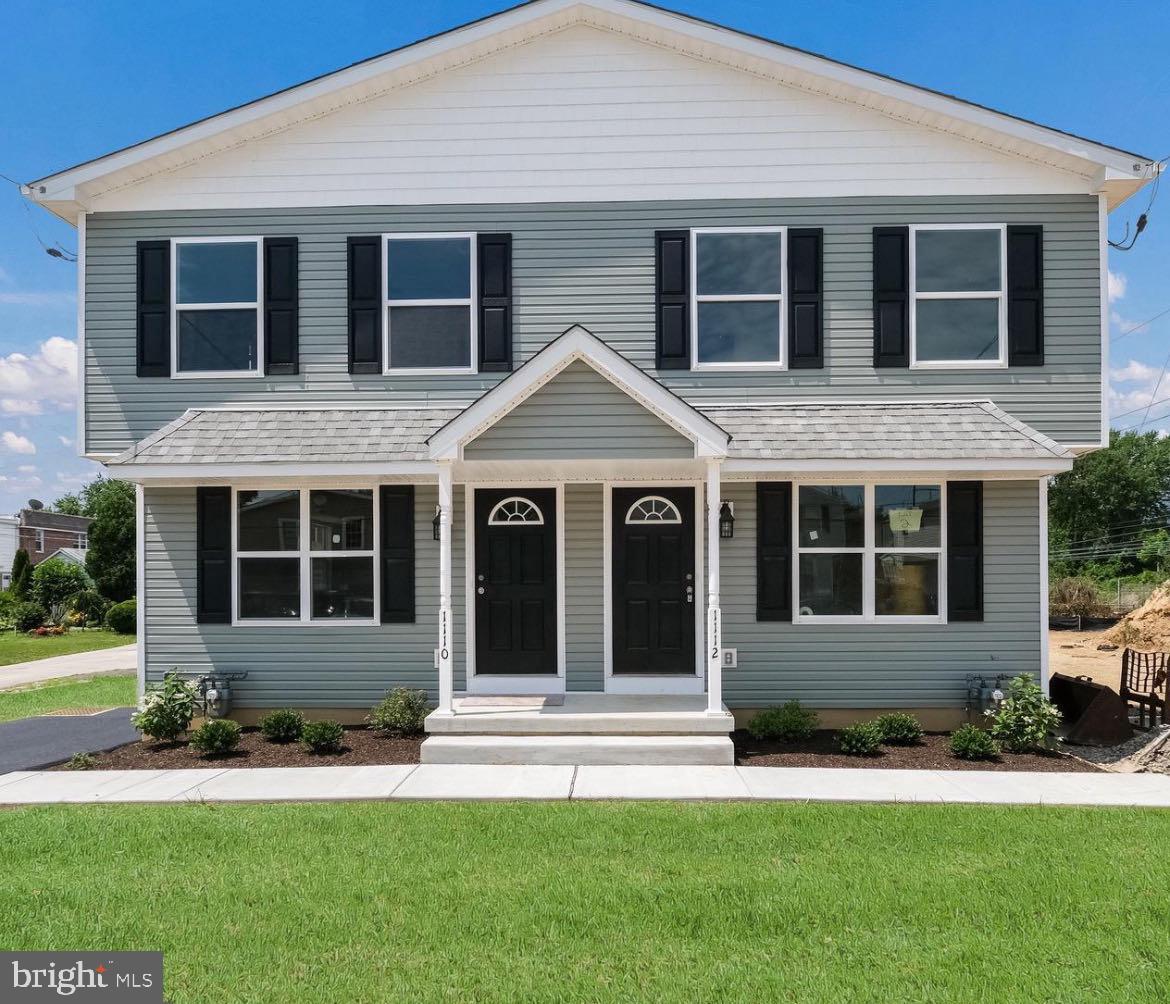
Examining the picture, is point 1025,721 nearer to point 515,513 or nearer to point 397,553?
point 515,513

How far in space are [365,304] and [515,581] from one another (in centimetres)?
378

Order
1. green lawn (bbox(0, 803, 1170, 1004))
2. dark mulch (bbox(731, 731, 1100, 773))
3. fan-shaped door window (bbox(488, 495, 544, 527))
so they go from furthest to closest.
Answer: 1. fan-shaped door window (bbox(488, 495, 544, 527))
2. dark mulch (bbox(731, 731, 1100, 773))
3. green lawn (bbox(0, 803, 1170, 1004))

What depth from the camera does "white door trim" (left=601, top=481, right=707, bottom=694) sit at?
899cm

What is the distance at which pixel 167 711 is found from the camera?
843 cm

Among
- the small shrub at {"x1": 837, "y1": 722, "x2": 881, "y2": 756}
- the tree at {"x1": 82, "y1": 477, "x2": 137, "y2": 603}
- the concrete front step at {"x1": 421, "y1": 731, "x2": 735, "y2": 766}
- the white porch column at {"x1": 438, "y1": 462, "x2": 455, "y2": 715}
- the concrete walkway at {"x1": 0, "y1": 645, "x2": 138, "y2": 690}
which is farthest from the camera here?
the tree at {"x1": 82, "y1": 477, "x2": 137, "y2": 603}

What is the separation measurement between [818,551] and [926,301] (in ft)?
10.6

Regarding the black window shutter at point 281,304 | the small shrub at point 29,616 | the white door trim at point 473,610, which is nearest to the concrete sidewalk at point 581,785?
the white door trim at point 473,610

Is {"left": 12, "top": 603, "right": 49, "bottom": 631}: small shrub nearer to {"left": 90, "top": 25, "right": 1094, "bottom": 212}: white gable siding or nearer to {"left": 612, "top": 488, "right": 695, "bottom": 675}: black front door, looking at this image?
{"left": 90, "top": 25, "right": 1094, "bottom": 212}: white gable siding

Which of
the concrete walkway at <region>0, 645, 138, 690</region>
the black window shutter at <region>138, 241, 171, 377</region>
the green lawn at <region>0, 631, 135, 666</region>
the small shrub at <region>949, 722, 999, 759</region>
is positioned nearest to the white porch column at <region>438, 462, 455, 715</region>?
the black window shutter at <region>138, 241, 171, 377</region>

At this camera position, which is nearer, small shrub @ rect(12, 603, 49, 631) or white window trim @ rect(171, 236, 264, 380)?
white window trim @ rect(171, 236, 264, 380)

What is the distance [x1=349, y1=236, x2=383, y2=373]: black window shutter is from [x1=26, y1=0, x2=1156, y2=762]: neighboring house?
46 millimetres

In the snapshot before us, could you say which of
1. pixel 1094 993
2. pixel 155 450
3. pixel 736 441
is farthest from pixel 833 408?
pixel 155 450

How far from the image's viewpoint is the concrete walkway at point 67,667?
1455cm

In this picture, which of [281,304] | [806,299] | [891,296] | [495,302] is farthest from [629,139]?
[281,304]
